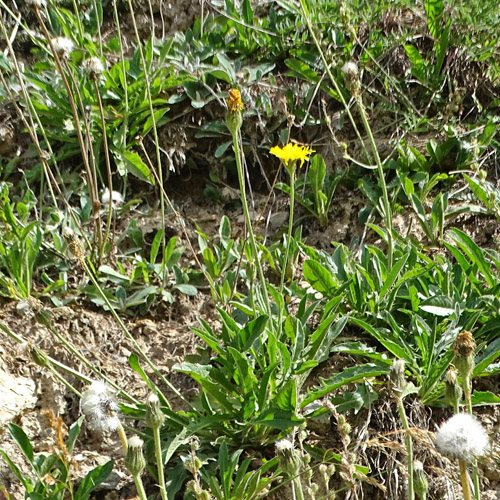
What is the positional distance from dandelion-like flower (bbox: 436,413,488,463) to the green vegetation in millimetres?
372

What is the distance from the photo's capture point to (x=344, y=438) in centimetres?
153

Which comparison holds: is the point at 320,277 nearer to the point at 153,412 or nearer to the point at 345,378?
the point at 345,378

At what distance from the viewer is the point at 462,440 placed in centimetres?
110

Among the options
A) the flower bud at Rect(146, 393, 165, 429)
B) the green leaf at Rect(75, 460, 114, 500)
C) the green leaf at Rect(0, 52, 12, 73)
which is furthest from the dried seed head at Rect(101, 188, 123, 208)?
the flower bud at Rect(146, 393, 165, 429)

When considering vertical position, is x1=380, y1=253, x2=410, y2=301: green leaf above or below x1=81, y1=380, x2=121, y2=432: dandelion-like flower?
below

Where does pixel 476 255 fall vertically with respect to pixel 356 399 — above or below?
above

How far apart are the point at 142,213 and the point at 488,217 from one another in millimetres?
1608

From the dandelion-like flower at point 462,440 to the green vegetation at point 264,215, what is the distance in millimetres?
372

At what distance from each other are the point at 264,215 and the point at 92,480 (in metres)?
1.72

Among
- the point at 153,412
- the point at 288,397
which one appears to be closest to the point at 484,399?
the point at 288,397

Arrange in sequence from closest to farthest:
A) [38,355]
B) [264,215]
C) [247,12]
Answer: [38,355]
[264,215]
[247,12]

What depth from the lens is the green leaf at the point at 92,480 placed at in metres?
1.87

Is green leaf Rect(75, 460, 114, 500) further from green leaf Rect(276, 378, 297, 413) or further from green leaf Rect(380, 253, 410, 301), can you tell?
green leaf Rect(380, 253, 410, 301)

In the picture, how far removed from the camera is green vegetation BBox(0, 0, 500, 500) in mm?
2016
